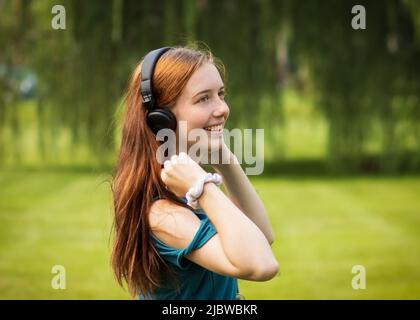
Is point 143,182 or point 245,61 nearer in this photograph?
point 143,182

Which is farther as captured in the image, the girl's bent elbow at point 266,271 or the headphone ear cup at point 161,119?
the headphone ear cup at point 161,119

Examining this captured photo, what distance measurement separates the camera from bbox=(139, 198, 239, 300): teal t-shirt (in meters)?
1.92

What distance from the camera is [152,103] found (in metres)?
1.98

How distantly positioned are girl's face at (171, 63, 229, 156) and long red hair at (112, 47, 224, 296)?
0.06 ft

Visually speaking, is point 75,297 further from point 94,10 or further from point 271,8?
point 271,8

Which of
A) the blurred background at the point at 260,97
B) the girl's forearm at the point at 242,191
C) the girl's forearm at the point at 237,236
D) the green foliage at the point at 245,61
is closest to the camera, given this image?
the girl's forearm at the point at 237,236

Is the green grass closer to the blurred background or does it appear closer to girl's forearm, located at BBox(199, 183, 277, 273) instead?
the blurred background

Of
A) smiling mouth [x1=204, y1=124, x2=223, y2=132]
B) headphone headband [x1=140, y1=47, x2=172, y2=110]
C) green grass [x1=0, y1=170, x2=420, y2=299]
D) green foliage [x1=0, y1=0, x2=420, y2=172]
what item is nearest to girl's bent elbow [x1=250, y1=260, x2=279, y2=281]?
smiling mouth [x1=204, y1=124, x2=223, y2=132]

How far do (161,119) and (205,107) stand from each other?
0.35 feet

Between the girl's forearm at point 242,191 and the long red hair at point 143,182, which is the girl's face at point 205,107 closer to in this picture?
the long red hair at point 143,182

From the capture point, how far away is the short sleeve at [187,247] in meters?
1.85

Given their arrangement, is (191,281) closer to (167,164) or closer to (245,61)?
(167,164)

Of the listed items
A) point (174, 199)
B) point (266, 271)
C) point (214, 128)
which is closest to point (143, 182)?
point (174, 199)

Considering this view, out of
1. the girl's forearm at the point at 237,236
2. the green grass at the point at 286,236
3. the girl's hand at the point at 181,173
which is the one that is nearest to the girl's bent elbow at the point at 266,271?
the girl's forearm at the point at 237,236
